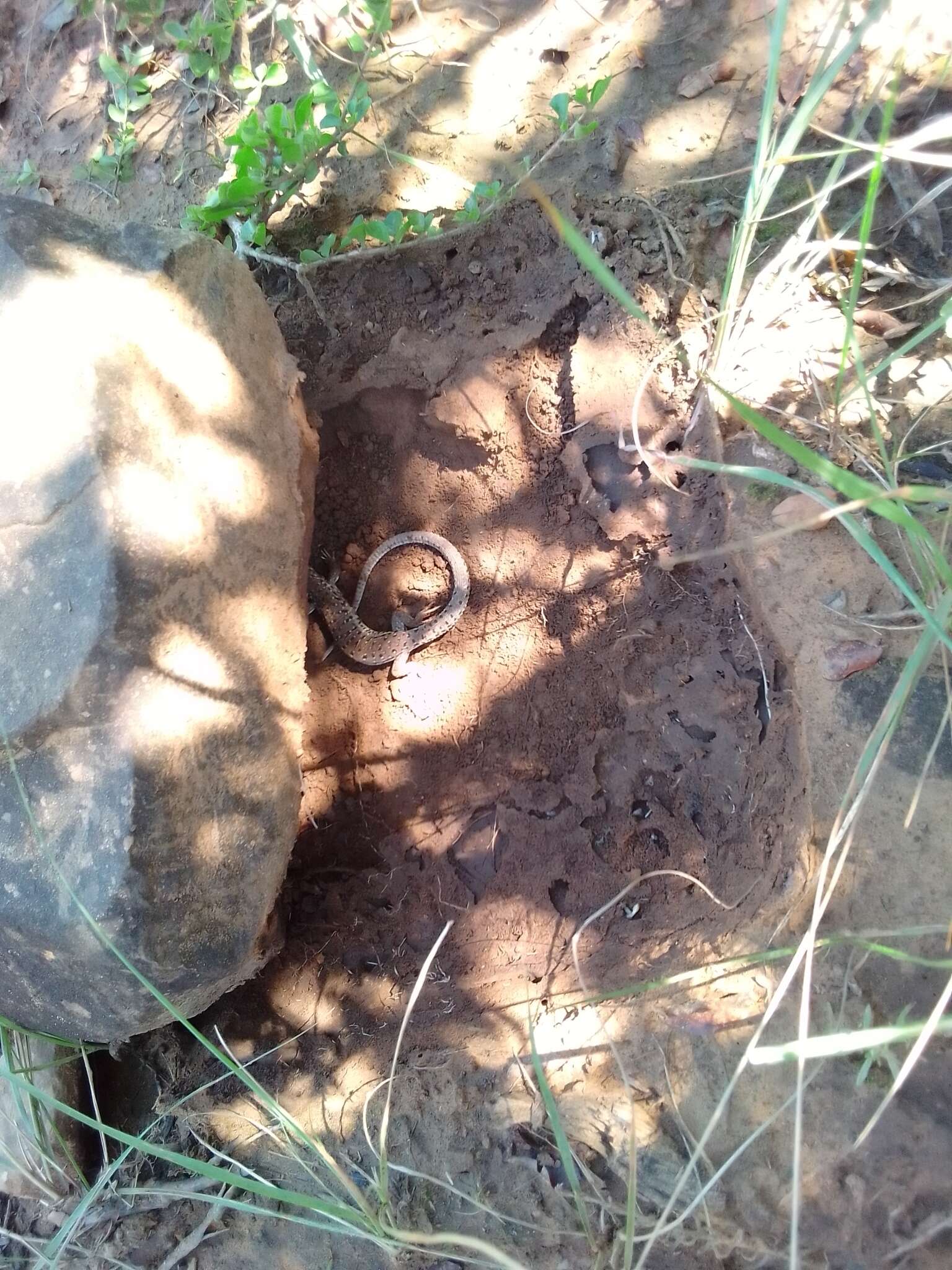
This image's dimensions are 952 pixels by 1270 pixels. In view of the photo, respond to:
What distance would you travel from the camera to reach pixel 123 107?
3463mm

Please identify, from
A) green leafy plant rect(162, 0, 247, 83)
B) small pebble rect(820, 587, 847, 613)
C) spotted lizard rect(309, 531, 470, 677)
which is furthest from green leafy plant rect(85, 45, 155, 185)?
small pebble rect(820, 587, 847, 613)

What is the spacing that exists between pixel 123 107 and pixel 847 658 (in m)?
3.62

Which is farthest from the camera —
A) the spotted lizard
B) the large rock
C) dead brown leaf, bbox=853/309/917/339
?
the spotted lizard

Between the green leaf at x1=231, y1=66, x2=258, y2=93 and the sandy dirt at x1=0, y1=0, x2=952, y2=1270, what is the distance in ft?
1.39

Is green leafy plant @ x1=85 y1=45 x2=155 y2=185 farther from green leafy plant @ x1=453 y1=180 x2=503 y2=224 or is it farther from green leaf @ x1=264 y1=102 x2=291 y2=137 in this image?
green leafy plant @ x1=453 y1=180 x2=503 y2=224

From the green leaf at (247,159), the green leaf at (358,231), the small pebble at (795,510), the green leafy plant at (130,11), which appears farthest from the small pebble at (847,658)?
the green leafy plant at (130,11)

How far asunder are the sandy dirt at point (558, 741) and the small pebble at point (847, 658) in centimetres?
3

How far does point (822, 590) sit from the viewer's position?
8.00 feet

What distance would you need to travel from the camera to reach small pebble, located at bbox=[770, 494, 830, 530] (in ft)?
8.20

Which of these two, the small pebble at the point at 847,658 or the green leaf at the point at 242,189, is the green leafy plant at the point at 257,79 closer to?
the green leaf at the point at 242,189

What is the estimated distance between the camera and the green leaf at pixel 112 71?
3.38m

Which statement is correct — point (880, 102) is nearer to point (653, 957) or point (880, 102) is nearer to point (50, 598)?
point (653, 957)

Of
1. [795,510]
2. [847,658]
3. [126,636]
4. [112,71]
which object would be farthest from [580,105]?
[126,636]

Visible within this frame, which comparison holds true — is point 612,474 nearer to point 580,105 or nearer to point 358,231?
point 358,231
